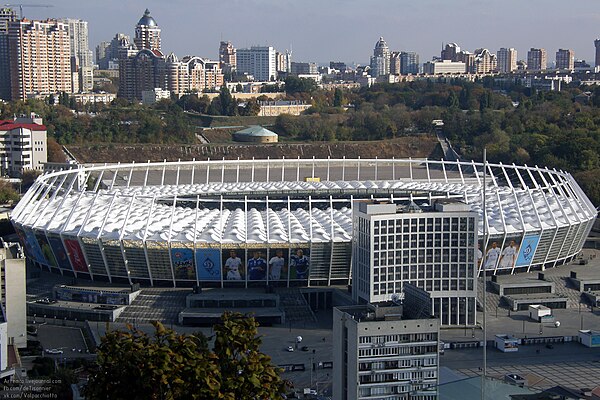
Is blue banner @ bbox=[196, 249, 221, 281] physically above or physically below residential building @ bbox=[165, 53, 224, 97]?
below

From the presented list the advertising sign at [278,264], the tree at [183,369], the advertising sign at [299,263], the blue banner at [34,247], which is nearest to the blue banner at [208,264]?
the advertising sign at [278,264]

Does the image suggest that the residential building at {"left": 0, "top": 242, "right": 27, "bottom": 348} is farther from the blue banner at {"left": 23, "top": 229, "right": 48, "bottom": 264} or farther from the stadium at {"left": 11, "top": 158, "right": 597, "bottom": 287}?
the blue banner at {"left": 23, "top": 229, "right": 48, "bottom": 264}

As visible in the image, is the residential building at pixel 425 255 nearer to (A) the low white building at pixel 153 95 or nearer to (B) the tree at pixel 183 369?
(B) the tree at pixel 183 369

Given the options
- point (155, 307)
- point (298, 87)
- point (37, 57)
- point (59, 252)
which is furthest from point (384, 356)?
point (37, 57)

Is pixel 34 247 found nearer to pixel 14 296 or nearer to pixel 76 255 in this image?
pixel 76 255

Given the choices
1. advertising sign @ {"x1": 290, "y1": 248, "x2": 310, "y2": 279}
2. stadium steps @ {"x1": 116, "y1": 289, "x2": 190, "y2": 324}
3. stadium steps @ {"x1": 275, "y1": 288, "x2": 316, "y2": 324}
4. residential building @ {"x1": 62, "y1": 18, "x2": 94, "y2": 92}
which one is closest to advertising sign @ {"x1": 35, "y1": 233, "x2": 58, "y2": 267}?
stadium steps @ {"x1": 116, "y1": 289, "x2": 190, "y2": 324}

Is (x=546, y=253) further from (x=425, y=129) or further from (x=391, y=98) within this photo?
(x=391, y=98)

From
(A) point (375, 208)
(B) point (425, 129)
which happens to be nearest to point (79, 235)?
(A) point (375, 208)
